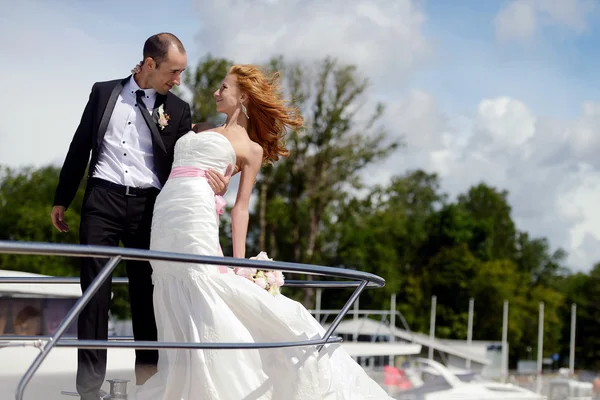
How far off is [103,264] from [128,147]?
0.58 m

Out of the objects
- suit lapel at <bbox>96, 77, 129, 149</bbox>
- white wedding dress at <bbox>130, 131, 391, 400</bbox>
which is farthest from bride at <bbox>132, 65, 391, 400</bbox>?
suit lapel at <bbox>96, 77, 129, 149</bbox>

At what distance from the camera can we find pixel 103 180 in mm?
4535

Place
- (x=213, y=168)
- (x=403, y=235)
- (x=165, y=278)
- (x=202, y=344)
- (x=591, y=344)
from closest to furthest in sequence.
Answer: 1. (x=202, y=344)
2. (x=165, y=278)
3. (x=213, y=168)
4. (x=403, y=235)
5. (x=591, y=344)

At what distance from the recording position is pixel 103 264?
4.44m

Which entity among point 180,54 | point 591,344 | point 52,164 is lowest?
point 591,344

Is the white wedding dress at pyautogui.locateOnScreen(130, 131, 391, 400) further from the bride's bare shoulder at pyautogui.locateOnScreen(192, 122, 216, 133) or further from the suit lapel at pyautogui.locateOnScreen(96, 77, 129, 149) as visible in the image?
the bride's bare shoulder at pyautogui.locateOnScreen(192, 122, 216, 133)

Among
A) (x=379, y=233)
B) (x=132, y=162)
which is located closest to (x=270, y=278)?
(x=132, y=162)

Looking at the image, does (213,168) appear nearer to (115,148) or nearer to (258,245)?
(115,148)

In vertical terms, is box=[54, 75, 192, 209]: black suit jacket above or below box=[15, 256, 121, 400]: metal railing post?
above

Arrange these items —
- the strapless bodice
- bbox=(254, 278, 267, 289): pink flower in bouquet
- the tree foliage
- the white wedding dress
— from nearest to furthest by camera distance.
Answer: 1. the white wedding dress
2. bbox=(254, 278, 267, 289): pink flower in bouquet
3. the strapless bodice
4. the tree foliage

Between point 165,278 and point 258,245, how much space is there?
40.6m

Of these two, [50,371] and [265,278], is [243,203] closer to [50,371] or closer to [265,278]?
[265,278]

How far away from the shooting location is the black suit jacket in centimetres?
458

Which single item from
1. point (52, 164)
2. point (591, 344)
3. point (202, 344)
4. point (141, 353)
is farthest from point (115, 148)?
point (591, 344)
